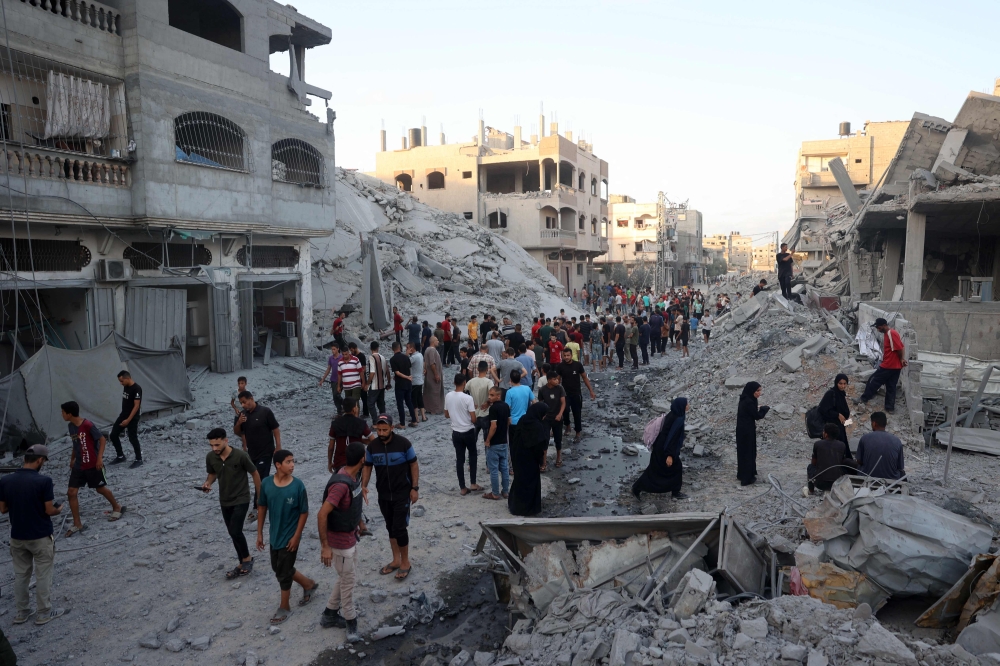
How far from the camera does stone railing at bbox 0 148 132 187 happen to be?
10.5m

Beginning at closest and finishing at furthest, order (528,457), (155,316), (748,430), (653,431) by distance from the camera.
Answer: (528,457), (653,431), (748,430), (155,316)

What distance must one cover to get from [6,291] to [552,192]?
109 feet

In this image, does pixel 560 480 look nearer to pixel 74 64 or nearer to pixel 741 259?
pixel 74 64

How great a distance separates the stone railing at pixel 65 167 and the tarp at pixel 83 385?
10.1 ft

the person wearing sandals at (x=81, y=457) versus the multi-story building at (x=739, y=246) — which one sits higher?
the multi-story building at (x=739, y=246)

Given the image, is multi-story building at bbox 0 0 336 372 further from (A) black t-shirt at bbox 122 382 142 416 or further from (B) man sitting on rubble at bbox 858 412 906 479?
(B) man sitting on rubble at bbox 858 412 906 479

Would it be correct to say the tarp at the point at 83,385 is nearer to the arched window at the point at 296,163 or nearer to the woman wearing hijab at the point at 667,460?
the arched window at the point at 296,163

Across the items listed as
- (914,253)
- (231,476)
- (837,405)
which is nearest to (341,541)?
(231,476)

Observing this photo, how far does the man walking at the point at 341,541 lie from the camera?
4.84 m

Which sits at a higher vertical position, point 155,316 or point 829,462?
point 155,316

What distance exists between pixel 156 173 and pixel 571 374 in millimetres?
9170

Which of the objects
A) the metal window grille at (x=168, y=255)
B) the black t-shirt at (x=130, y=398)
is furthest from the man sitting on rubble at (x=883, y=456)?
the metal window grille at (x=168, y=255)

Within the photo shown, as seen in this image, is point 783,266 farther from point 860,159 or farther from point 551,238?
point 860,159

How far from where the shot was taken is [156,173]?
12516mm
